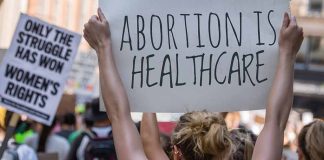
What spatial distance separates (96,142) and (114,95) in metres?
3.57

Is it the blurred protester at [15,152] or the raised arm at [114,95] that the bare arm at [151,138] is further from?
the blurred protester at [15,152]

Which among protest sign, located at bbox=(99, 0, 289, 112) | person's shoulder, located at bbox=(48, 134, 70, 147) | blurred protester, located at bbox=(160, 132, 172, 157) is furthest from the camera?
person's shoulder, located at bbox=(48, 134, 70, 147)

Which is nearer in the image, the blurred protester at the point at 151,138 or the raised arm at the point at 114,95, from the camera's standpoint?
the raised arm at the point at 114,95

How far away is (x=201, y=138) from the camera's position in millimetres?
3250

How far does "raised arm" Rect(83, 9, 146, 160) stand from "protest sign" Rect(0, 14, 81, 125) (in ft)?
8.93

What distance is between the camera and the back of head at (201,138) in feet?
10.5

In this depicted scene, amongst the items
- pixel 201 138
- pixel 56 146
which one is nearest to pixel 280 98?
pixel 201 138

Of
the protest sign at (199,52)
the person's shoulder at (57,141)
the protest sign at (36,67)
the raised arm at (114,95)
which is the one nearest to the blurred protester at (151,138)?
the protest sign at (199,52)

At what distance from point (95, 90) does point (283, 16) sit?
13551 millimetres

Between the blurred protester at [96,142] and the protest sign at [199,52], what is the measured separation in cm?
307

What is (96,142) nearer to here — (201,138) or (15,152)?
(15,152)

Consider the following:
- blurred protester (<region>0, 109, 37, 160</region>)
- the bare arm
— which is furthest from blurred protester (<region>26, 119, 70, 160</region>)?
the bare arm

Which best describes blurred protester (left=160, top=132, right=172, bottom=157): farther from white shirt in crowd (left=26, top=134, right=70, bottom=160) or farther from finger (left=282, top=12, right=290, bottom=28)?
white shirt in crowd (left=26, top=134, right=70, bottom=160)

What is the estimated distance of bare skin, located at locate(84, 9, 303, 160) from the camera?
2.81 m
